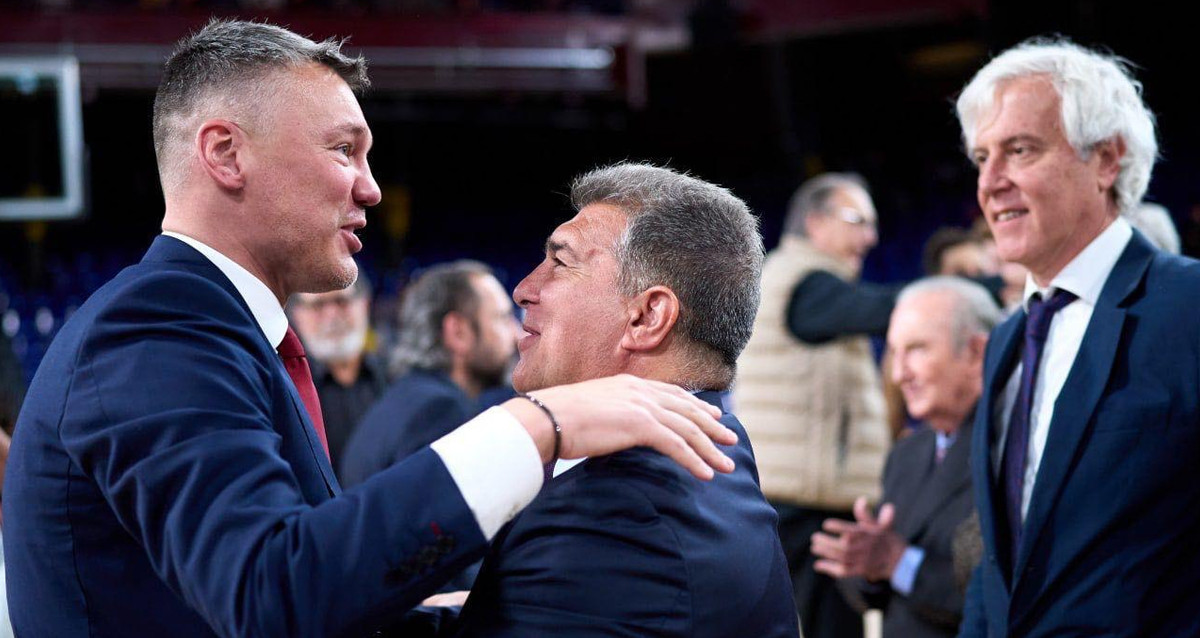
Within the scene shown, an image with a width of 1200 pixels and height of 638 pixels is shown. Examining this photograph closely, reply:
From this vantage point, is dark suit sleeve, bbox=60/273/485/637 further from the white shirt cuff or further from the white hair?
the white hair

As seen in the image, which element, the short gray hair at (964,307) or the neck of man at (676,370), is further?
the short gray hair at (964,307)

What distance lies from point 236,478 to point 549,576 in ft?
1.22

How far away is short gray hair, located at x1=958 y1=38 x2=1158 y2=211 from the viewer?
2.34m

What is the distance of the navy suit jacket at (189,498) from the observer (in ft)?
3.79

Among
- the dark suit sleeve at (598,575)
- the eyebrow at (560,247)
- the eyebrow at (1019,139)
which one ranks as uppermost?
the eyebrow at (1019,139)

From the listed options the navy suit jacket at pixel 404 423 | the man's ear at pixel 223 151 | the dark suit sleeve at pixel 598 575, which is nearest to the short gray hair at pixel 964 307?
the navy suit jacket at pixel 404 423

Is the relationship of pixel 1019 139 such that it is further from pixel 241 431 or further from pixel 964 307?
pixel 241 431

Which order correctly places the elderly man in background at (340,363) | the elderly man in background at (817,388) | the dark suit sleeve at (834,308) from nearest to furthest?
the dark suit sleeve at (834,308) → the elderly man in background at (817,388) → the elderly man in background at (340,363)

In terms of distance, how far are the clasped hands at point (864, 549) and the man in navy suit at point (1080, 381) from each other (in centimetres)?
62

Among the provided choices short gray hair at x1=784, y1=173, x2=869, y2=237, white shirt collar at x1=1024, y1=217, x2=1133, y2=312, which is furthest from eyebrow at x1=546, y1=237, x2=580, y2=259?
short gray hair at x1=784, y1=173, x2=869, y2=237

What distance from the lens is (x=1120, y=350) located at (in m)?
2.12

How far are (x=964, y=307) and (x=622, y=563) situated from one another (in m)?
2.25

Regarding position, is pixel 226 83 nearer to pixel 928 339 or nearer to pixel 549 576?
pixel 549 576

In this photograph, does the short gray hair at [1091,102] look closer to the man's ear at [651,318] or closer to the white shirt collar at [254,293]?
the man's ear at [651,318]
